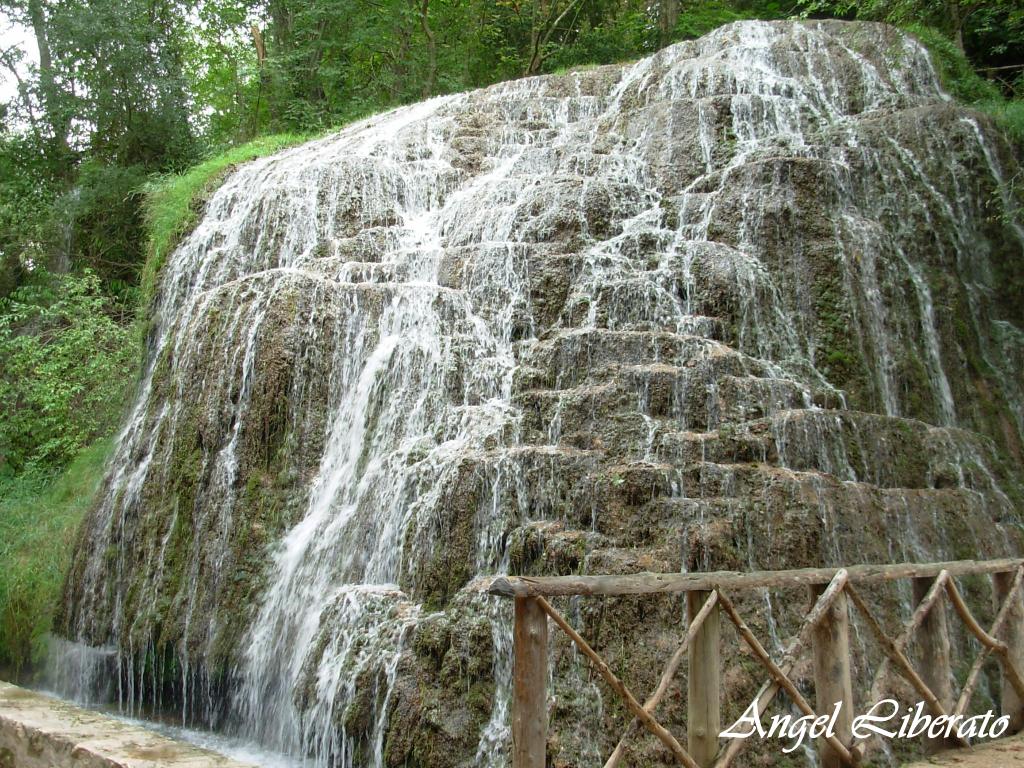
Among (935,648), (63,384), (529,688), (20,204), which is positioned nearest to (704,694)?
(529,688)

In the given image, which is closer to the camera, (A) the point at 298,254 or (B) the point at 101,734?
(B) the point at 101,734

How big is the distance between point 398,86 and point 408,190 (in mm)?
9070

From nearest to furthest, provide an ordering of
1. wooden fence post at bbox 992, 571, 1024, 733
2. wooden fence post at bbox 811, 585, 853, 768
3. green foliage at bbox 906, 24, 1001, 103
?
wooden fence post at bbox 811, 585, 853, 768
wooden fence post at bbox 992, 571, 1024, 733
green foliage at bbox 906, 24, 1001, 103

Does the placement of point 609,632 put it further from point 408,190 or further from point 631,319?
point 408,190

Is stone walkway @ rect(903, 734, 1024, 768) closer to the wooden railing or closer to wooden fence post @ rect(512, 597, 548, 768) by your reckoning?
the wooden railing

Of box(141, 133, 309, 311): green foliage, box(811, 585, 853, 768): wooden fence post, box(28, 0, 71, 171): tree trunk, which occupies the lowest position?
box(811, 585, 853, 768): wooden fence post

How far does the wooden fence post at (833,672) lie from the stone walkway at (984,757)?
44 cm

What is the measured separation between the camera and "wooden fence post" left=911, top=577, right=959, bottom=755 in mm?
4750

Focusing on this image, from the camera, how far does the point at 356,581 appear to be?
22.8ft

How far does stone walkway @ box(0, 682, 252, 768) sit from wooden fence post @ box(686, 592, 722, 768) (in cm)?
198

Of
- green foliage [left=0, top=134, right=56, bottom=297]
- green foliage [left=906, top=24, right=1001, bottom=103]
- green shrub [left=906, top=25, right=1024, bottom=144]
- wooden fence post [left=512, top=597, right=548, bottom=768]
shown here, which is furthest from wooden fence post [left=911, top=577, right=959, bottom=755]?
green foliage [left=0, top=134, right=56, bottom=297]

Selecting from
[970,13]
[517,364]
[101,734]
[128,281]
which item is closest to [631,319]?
[517,364]

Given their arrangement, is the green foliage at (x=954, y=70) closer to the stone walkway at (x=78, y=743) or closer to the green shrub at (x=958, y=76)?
the green shrub at (x=958, y=76)
